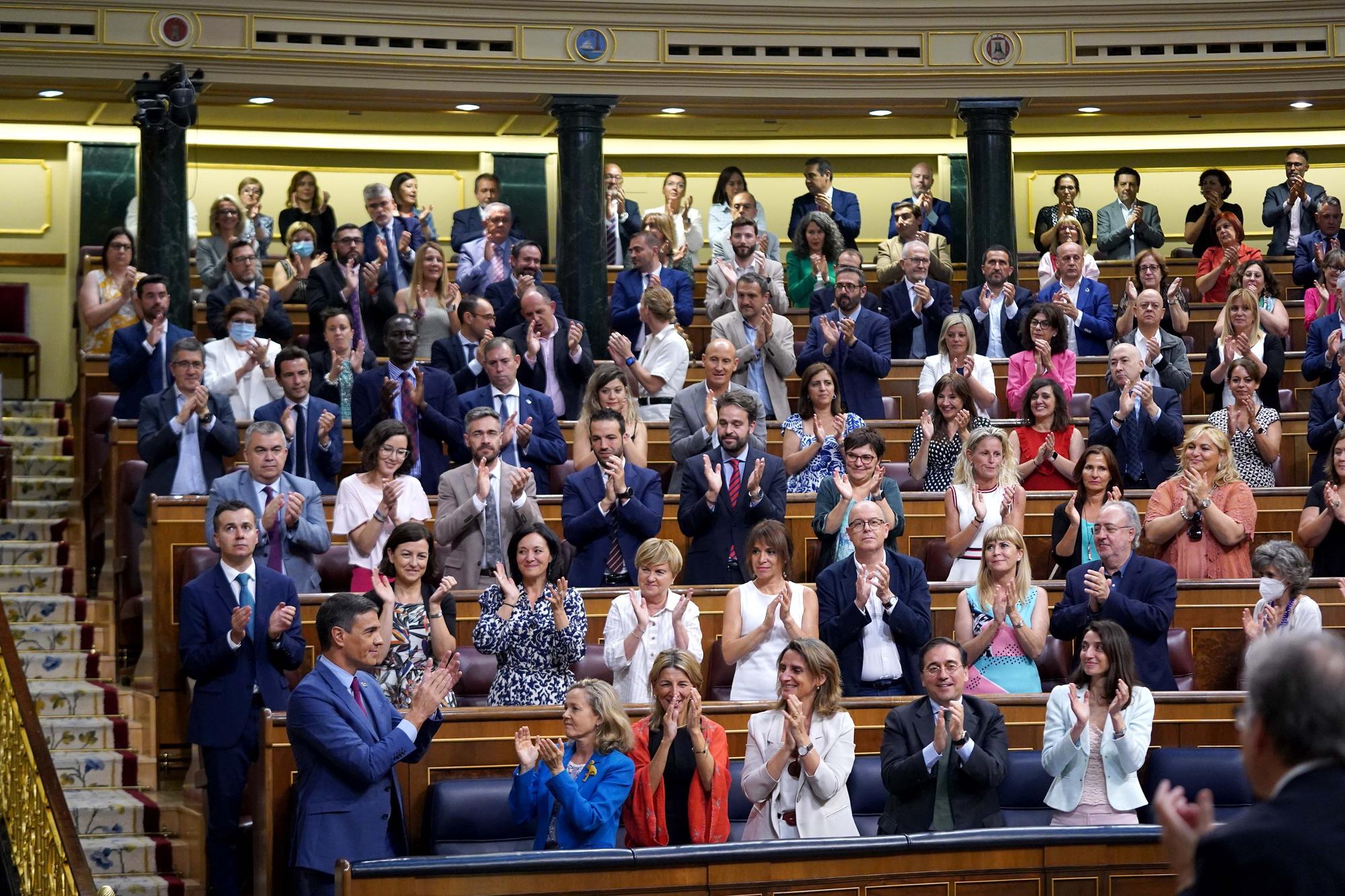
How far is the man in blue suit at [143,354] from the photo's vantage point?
7.27m

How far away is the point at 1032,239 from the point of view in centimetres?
1245

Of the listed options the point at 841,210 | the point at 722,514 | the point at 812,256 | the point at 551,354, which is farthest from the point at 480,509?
the point at 841,210

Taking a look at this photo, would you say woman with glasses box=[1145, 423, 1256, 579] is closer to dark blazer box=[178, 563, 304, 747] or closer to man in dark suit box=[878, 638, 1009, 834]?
man in dark suit box=[878, 638, 1009, 834]

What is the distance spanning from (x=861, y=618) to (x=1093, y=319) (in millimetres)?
3414

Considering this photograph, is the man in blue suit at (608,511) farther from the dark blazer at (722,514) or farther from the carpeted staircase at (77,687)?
the carpeted staircase at (77,687)

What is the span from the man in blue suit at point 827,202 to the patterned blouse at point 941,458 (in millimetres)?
2780

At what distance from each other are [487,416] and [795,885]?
2317 millimetres

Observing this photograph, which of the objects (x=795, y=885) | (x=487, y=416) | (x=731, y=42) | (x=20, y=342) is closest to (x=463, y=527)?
(x=487, y=416)

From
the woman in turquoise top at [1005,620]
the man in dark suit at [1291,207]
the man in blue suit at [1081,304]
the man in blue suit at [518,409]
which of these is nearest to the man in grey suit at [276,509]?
the man in blue suit at [518,409]

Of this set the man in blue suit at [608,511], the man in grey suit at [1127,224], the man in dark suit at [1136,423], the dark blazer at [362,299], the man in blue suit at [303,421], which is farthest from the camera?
the man in grey suit at [1127,224]

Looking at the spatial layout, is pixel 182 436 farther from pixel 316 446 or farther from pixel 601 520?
pixel 601 520

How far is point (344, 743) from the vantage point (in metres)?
4.45

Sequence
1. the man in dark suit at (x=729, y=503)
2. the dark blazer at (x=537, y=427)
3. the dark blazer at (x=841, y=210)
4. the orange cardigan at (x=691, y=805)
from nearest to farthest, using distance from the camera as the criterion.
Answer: the orange cardigan at (x=691, y=805), the man in dark suit at (x=729, y=503), the dark blazer at (x=537, y=427), the dark blazer at (x=841, y=210)

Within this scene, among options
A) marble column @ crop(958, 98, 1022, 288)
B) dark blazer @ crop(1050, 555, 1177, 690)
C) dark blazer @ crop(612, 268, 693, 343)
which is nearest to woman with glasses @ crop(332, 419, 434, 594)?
dark blazer @ crop(1050, 555, 1177, 690)
